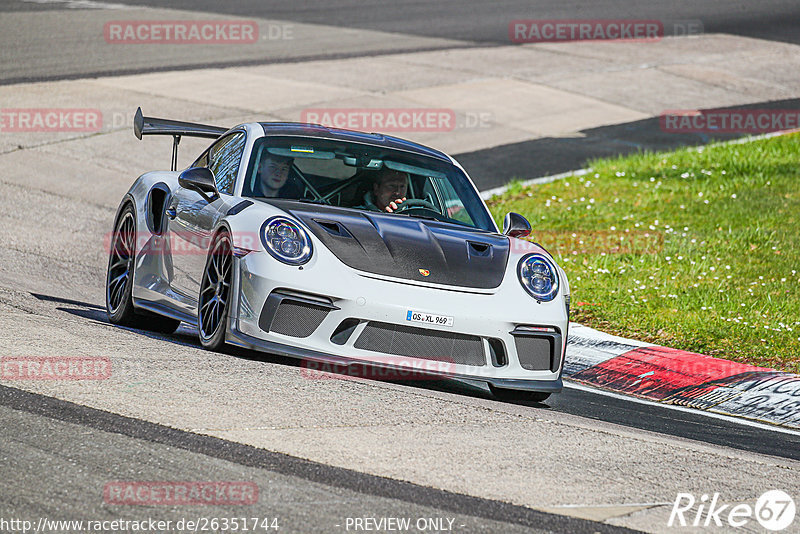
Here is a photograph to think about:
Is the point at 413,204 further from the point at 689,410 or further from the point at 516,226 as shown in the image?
the point at 689,410

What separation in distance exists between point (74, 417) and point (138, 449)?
475 mm

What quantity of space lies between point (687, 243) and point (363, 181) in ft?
16.7

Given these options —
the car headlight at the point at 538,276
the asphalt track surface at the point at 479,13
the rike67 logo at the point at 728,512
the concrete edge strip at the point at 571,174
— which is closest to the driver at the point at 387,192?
the car headlight at the point at 538,276

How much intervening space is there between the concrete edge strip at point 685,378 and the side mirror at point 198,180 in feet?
9.27

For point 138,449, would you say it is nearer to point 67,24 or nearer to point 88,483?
point 88,483

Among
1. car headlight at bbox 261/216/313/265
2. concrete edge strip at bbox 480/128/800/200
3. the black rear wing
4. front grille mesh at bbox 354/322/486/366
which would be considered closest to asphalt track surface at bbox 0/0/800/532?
front grille mesh at bbox 354/322/486/366

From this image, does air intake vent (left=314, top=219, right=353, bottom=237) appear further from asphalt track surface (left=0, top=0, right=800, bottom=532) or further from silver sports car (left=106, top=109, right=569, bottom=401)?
asphalt track surface (left=0, top=0, right=800, bottom=532)

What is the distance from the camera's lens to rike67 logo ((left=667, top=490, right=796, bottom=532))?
4.41m

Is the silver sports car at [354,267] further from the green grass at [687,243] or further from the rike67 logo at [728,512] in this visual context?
the green grass at [687,243]

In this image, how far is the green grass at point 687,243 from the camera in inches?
359

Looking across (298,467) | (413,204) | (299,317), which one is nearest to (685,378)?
(413,204)

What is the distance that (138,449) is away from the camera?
455 cm

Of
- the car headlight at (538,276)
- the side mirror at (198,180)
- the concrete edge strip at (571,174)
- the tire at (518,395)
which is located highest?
the side mirror at (198,180)

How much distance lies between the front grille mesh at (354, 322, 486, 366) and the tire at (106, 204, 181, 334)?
82.7 inches
